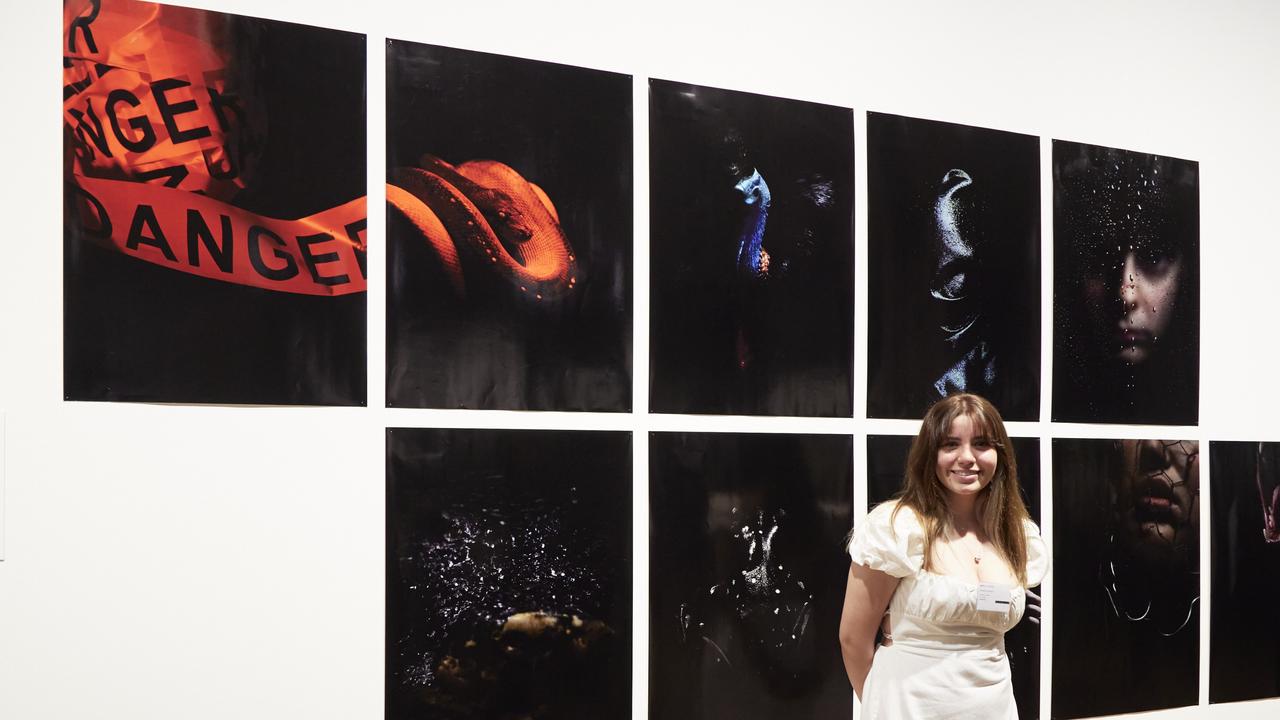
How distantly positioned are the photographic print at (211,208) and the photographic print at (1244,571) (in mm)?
3720

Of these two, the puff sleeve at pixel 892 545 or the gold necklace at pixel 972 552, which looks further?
the gold necklace at pixel 972 552

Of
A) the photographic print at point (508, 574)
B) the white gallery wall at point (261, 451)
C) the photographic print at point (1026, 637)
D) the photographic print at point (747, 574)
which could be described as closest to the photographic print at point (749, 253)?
the white gallery wall at point (261, 451)

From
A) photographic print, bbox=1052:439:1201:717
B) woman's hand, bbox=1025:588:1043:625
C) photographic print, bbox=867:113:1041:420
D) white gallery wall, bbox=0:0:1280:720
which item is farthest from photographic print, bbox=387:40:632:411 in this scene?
photographic print, bbox=1052:439:1201:717

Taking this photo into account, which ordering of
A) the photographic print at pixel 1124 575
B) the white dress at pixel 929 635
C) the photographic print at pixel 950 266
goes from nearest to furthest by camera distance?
the white dress at pixel 929 635 < the photographic print at pixel 950 266 < the photographic print at pixel 1124 575

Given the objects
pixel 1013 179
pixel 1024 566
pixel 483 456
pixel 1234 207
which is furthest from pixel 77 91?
pixel 1234 207

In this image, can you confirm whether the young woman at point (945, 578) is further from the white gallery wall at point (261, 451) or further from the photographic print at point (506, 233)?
the photographic print at point (506, 233)

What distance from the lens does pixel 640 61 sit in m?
3.68

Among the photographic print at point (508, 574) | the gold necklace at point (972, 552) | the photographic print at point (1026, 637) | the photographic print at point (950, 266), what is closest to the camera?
the gold necklace at point (972, 552)

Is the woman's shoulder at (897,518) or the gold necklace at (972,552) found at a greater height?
the woman's shoulder at (897,518)

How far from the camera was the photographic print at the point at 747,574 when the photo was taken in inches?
143

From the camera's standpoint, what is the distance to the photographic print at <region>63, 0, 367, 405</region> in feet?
9.81

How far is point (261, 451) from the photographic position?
3.14m

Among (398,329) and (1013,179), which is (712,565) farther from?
(1013,179)

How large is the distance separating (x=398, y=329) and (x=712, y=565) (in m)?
1.33
